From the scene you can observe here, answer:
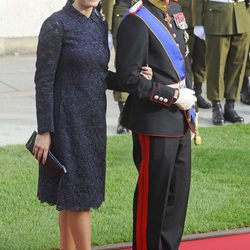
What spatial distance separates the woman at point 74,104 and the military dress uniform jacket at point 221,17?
3.94 metres

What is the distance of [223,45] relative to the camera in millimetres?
7875

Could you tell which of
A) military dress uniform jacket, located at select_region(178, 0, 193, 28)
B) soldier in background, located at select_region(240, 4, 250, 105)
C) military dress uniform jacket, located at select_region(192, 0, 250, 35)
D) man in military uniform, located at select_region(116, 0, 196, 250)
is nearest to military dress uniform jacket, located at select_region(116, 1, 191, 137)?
man in military uniform, located at select_region(116, 0, 196, 250)

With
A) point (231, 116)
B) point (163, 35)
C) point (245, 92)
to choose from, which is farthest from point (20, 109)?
point (163, 35)

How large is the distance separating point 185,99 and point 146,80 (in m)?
0.23

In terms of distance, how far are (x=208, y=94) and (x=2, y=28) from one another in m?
5.23

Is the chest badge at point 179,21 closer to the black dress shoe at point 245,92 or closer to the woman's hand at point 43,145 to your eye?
the woman's hand at point 43,145

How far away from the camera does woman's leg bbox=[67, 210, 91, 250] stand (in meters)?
4.02

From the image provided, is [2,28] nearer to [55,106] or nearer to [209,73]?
[209,73]

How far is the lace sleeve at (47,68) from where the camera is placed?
3.81m

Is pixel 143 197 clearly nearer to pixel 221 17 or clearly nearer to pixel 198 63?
pixel 221 17

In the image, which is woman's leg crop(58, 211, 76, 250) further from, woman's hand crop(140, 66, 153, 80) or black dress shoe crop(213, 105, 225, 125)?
black dress shoe crop(213, 105, 225, 125)

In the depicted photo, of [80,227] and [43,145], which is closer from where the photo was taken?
[43,145]

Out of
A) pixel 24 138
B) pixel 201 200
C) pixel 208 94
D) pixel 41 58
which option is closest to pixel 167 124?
pixel 41 58

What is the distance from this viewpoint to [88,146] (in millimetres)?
3949
